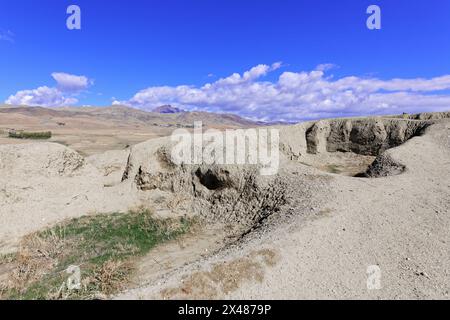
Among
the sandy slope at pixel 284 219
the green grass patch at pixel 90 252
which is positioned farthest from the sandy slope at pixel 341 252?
the green grass patch at pixel 90 252

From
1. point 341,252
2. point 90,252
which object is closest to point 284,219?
point 341,252

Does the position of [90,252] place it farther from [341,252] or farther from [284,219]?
[341,252]

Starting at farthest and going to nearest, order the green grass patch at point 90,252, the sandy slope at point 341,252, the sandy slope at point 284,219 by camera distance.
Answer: the green grass patch at point 90,252 < the sandy slope at point 284,219 < the sandy slope at point 341,252

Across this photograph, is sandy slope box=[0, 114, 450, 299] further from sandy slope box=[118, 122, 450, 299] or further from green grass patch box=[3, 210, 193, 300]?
green grass patch box=[3, 210, 193, 300]

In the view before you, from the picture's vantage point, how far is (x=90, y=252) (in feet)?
47.1

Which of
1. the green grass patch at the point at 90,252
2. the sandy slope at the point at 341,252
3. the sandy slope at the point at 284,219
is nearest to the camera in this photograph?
the sandy slope at the point at 341,252

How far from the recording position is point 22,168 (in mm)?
18516

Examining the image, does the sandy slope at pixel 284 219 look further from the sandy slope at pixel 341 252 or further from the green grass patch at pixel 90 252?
the green grass patch at pixel 90 252

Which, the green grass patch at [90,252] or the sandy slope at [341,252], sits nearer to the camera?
the sandy slope at [341,252]

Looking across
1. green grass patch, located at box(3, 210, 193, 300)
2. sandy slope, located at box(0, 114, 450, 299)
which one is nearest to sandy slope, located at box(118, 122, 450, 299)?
sandy slope, located at box(0, 114, 450, 299)

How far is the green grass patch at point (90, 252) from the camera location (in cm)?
1157

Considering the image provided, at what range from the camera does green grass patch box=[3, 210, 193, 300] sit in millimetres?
11570
